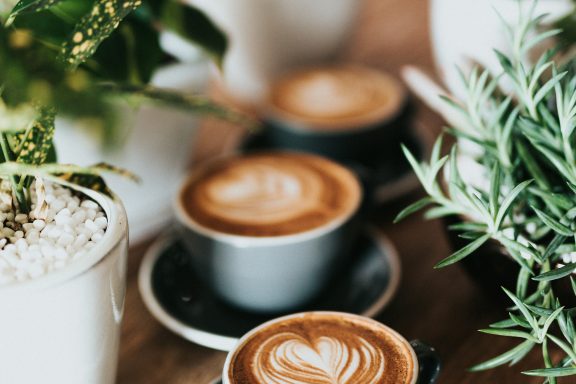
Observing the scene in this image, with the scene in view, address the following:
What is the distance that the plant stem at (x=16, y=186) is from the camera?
465mm

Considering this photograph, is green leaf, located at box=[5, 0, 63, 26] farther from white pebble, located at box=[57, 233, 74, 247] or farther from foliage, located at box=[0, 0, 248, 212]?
white pebble, located at box=[57, 233, 74, 247]

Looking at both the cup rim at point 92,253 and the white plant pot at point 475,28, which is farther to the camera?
the white plant pot at point 475,28

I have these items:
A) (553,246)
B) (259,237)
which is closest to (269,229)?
(259,237)

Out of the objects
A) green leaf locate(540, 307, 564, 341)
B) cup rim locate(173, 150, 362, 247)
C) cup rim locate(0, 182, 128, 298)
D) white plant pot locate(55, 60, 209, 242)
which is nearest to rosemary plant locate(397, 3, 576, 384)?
green leaf locate(540, 307, 564, 341)

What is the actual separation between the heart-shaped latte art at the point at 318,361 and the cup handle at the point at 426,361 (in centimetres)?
3

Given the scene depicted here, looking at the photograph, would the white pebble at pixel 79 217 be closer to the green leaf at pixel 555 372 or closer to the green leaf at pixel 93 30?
the green leaf at pixel 93 30

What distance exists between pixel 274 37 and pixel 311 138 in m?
0.19

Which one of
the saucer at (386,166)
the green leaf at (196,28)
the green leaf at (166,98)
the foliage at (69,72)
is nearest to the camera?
the foliage at (69,72)

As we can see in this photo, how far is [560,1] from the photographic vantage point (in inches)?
27.5

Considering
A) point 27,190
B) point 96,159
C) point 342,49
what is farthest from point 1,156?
point 342,49

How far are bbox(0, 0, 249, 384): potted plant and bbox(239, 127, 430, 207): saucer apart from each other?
0.35 metres

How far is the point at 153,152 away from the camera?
77 cm

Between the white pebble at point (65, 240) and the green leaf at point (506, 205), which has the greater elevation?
the green leaf at point (506, 205)

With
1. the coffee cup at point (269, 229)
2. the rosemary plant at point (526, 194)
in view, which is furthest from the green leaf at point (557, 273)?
the coffee cup at point (269, 229)
